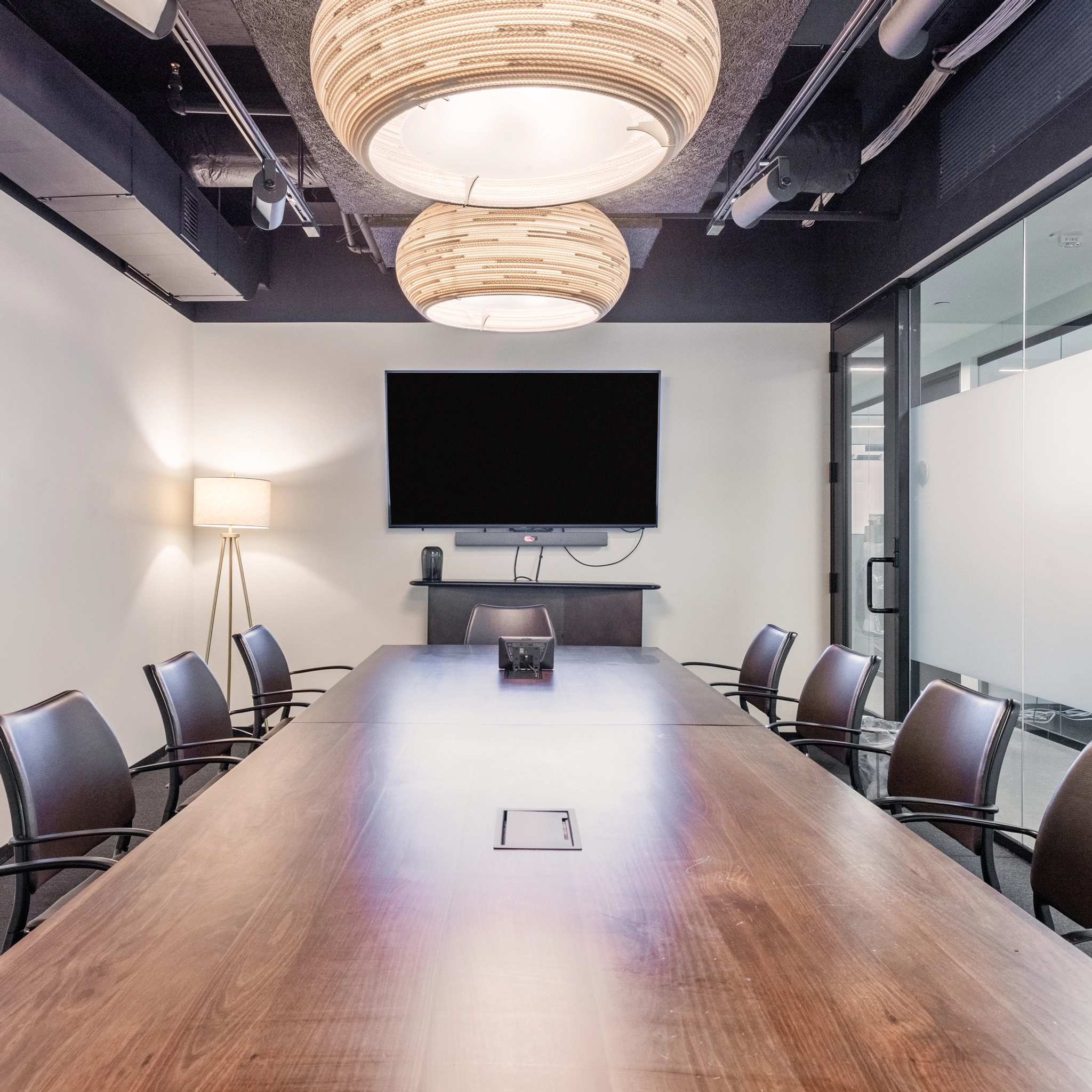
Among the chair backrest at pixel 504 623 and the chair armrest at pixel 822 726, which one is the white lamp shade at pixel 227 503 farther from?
the chair armrest at pixel 822 726

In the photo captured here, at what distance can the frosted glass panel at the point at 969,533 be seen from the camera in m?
3.72

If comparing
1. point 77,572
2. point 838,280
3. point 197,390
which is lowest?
point 77,572

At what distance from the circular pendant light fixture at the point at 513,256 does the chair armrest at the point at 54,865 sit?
1.86 m

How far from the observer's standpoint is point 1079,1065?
3.01 ft

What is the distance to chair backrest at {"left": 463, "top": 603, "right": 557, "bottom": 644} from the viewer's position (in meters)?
4.69

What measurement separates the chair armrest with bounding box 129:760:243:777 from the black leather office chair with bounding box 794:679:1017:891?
6.15 ft

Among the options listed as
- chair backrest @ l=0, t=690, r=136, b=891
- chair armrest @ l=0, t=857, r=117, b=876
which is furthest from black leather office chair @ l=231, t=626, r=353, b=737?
chair armrest @ l=0, t=857, r=117, b=876

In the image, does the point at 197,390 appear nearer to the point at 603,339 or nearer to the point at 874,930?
the point at 603,339

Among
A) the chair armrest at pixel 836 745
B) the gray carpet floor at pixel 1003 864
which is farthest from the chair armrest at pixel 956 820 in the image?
the gray carpet floor at pixel 1003 864

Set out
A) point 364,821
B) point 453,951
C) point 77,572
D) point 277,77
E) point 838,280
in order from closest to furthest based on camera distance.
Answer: point 453,951 → point 364,821 → point 277,77 → point 77,572 → point 838,280

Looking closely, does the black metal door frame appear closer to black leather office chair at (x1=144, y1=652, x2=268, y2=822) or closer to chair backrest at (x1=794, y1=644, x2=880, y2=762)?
chair backrest at (x1=794, y1=644, x2=880, y2=762)

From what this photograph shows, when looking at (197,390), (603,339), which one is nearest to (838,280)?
(603,339)

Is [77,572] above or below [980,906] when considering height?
above

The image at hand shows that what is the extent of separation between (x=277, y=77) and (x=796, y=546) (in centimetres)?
459
